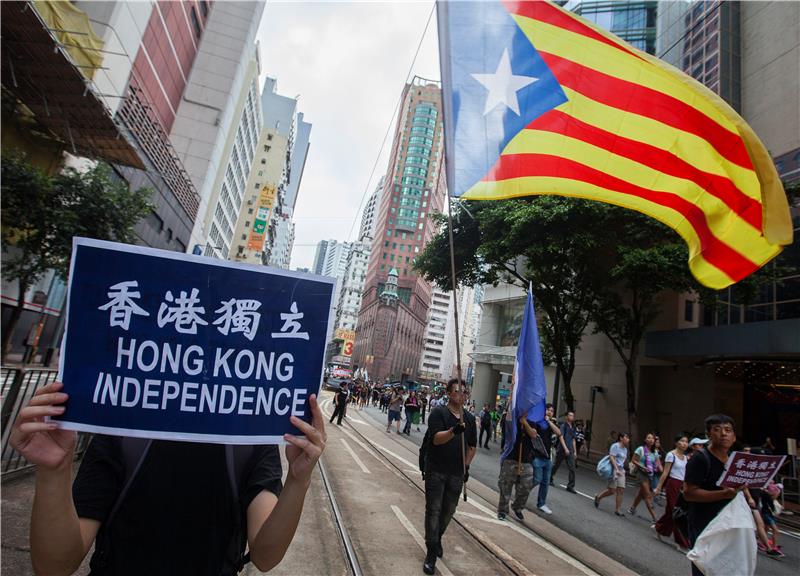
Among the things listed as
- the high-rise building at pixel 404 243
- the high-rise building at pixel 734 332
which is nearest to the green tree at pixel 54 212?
the high-rise building at pixel 734 332

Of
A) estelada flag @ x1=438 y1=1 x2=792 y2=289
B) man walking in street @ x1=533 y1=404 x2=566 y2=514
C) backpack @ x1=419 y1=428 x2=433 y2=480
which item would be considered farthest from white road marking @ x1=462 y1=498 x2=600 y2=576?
estelada flag @ x1=438 y1=1 x2=792 y2=289

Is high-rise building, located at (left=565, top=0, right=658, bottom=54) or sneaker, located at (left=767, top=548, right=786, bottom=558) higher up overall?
high-rise building, located at (left=565, top=0, right=658, bottom=54)

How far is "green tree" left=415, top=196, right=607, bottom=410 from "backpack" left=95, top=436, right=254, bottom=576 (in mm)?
13689

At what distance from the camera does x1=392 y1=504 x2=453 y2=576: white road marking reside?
16.8 ft

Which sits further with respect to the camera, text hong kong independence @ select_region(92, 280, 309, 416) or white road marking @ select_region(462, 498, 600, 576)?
white road marking @ select_region(462, 498, 600, 576)

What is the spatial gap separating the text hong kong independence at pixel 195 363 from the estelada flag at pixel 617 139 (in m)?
2.60

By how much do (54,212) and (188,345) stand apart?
17.2m

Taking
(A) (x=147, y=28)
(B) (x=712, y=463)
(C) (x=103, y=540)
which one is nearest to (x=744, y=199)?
(B) (x=712, y=463)

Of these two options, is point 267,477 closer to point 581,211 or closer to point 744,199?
point 744,199

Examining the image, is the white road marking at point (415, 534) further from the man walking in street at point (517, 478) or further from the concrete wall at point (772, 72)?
the concrete wall at point (772, 72)

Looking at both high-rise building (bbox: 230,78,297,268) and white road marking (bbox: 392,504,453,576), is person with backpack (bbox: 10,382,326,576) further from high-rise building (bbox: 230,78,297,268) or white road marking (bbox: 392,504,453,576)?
high-rise building (bbox: 230,78,297,268)

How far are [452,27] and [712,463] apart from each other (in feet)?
14.0

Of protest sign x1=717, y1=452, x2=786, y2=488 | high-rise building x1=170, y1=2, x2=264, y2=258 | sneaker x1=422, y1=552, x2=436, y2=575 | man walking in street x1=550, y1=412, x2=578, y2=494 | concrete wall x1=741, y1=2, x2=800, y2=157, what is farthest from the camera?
high-rise building x1=170, y1=2, x2=264, y2=258

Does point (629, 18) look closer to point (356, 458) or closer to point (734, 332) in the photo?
point (734, 332)
